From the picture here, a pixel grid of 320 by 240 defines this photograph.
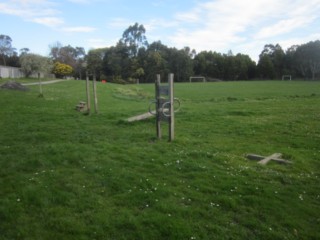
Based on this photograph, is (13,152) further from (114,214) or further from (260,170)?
(260,170)

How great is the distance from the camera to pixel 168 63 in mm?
100625

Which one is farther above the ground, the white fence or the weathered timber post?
the white fence

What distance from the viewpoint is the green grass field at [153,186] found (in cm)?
493

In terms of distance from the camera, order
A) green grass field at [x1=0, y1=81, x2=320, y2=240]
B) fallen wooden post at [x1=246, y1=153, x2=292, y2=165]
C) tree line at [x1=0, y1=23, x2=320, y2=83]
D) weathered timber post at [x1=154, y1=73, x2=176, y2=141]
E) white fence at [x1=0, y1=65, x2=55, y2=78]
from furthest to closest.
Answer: tree line at [x1=0, y1=23, x2=320, y2=83] < white fence at [x1=0, y1=65, x2=55, y2=78] < weathered timber post at [x1=154, y1=73, x2=176, y2=141] < fallen wooden post at [x1=246, y1=153, x2=292, y2=165] < green grass field at [x1=0, y1=81, x2=320, y2=240]

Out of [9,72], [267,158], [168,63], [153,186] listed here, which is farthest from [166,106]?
[168,63]

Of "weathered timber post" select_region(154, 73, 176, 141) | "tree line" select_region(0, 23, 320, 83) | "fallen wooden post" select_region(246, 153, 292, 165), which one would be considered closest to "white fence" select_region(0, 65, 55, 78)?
"tree line" select_region(0, 23, 320, 83)

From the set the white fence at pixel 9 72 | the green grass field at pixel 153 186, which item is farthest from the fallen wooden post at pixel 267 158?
the white fence at pixel 9 72

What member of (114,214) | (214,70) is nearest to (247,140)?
(114,214)

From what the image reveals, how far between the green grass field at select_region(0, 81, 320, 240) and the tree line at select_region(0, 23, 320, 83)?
78.7 meters

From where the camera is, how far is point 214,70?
367 ft

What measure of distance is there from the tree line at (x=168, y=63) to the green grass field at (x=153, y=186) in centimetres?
7868

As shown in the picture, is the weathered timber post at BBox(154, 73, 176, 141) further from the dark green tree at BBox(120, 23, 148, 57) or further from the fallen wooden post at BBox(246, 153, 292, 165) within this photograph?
the dark green tree at BBox(120, 23, 148, 57)

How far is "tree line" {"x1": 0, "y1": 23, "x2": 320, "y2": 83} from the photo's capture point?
95.8 meters

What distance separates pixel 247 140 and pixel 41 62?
59.8 meters
